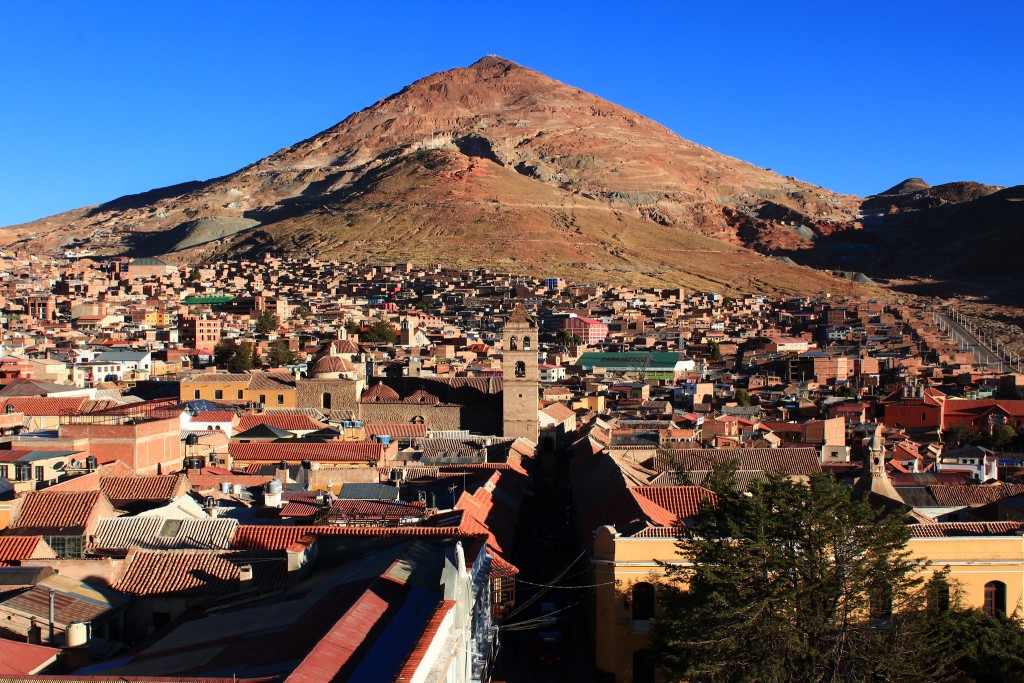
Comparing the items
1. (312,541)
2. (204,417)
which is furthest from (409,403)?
(312,541)

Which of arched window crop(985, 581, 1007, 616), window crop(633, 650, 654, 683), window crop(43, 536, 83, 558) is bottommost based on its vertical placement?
window crop(633, 650, 654, 683)

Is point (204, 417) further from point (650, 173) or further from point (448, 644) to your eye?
point (650, 173)

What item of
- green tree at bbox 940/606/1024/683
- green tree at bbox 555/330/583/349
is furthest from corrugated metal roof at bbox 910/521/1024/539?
green tree at bbox 555/330/583/349

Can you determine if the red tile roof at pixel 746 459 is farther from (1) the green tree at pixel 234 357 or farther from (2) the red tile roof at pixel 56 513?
(1) the green tree at pixel 234 357

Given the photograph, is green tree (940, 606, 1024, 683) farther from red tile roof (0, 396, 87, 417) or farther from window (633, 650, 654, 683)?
red tile roof (0, 396, 87, 417)

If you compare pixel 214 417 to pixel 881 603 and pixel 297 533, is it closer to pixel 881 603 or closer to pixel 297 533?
pixel 297 533

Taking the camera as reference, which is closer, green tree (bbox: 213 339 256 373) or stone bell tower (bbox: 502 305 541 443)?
stone bell tower (bbox: 502 305 541 443)
